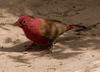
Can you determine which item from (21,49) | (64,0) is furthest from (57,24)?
(64,0)

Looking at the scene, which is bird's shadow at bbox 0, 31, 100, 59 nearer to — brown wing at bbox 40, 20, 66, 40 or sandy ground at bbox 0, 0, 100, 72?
sandy ground at bbox 0, 0, 100, 72

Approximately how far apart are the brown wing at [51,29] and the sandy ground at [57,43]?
0.23m

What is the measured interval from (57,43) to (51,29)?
0.38 metres

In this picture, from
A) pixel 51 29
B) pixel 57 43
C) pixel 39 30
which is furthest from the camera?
pixel 57 43

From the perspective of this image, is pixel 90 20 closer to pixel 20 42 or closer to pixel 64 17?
pixel 64 17

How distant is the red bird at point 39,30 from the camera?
5.87m

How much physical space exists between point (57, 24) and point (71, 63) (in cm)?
105

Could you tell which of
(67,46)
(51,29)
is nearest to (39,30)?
(51,29)

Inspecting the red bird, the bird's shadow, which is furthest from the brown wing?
the bird's shadow

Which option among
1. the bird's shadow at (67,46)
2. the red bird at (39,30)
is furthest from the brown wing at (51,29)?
the bird's shadow at (67,46)

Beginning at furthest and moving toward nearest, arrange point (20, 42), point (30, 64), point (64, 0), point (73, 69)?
point (64, 0) < point (20, 42) < point (30, 64) < point (73, 69)

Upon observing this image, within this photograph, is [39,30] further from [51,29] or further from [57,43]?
[57,43]

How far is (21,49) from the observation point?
20.8 feet

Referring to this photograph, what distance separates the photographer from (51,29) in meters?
6.05
